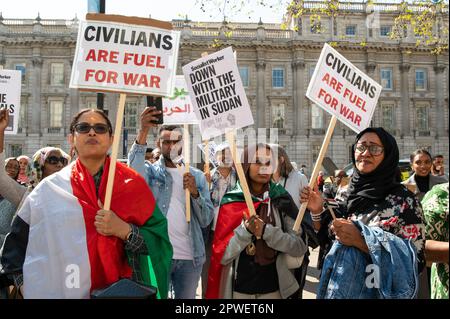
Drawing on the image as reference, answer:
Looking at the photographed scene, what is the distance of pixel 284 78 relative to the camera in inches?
1642

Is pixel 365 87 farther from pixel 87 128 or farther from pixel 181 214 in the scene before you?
pixel 87 128

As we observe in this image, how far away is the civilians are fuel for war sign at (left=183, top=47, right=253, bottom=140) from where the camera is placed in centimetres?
354

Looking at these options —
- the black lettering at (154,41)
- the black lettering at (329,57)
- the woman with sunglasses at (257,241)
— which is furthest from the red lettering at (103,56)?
the black lettering at (329,57)

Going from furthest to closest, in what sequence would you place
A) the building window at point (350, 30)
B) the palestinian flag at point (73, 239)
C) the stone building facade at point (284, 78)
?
the building window at point (350, 30), the stone building facade at point (284, 78), the palestinian flag at point (73, 239)

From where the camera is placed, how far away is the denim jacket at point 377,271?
103 inches

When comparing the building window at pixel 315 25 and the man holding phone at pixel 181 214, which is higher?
the building window at pixel 315 25

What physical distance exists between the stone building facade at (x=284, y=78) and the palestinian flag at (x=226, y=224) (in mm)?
36017

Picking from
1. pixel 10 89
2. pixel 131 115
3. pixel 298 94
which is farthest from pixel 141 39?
pixel 131 115

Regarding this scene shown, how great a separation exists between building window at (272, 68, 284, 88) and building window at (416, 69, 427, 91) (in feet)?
40.9

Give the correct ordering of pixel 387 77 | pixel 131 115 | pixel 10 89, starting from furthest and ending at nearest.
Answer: pixel 387 77
pixel 131 115
pixel 10 89

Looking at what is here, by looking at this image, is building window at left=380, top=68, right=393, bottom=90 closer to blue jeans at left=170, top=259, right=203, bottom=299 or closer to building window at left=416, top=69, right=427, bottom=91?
building window at left=416, top=69, right=427, bottom=91

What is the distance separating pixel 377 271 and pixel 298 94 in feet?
129

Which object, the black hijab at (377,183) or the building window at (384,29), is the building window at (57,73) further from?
the black hijab at (377,183)

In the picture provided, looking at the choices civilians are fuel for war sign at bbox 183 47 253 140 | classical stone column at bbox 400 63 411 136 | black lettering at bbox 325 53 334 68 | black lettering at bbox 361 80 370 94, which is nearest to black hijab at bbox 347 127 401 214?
black lettering at bbox 361 80 370 94
